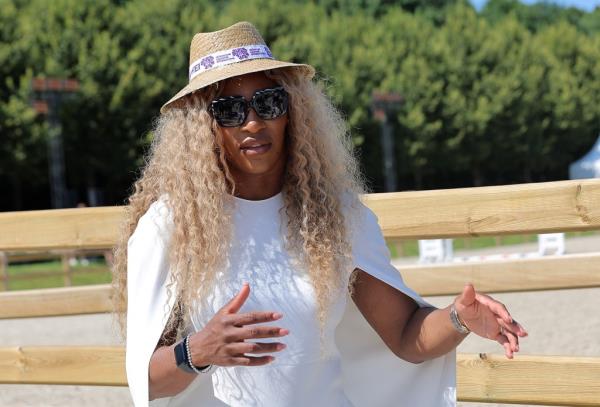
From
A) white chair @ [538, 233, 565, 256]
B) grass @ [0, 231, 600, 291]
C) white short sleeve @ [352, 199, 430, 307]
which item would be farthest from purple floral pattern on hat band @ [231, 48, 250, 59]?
grass @ [0, 231, 600, 291]

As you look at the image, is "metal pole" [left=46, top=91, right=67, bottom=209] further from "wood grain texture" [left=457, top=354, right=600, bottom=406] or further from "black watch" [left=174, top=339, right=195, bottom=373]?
"black watch" [left=174, top=339, right=195, bottom=373]

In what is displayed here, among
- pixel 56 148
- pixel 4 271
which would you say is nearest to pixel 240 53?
pixel 4 271

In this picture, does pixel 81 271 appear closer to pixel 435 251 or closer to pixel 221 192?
pixel 435 251

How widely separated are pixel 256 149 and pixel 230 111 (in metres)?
0.11

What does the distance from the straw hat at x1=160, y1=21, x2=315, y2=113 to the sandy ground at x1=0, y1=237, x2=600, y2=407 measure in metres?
0.92

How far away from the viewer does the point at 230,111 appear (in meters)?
2.44

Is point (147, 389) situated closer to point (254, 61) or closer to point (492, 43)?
point (254, 61)

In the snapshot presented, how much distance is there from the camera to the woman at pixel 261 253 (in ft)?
7.70

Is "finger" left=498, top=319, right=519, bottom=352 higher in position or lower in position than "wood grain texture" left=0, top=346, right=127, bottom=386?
higher

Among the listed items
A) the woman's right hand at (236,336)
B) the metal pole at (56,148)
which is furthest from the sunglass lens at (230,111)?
the metal pole at (56,148)

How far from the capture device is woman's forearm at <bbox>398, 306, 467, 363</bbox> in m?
2.42

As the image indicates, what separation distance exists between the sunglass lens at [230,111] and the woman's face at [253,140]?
0.01 m

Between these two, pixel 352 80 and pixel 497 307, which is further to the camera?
pixel 352 80

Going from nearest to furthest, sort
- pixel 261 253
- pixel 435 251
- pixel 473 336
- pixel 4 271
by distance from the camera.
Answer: pixel 261 253, pixel 473 336, pixel 435 251, pixel 4 271
